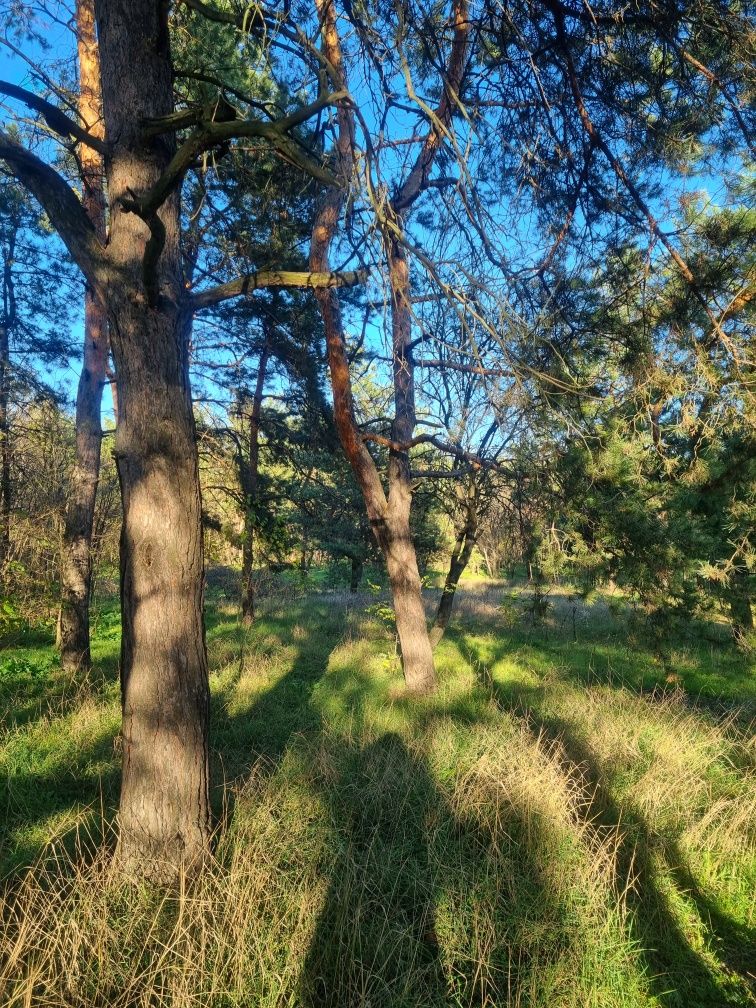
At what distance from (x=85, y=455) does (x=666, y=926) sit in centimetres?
798

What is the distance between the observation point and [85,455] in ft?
26.1

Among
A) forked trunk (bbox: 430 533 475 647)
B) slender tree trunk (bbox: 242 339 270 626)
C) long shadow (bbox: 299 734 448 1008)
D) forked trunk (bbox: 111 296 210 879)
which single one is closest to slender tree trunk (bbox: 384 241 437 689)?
forked trunk (bbox: 430 533 475 647)

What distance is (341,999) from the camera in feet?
8.00

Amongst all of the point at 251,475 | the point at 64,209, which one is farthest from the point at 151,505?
the point at 251,475

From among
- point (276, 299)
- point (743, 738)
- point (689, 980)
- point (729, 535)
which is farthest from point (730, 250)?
point (276, 299)

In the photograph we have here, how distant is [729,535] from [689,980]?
16.8ft

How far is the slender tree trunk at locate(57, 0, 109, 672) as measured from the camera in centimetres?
771

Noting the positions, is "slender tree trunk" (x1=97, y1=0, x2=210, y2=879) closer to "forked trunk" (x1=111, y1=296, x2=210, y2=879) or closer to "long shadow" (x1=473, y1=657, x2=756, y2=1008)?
"forked trunk" (x1=111, y1=296, x2=210, y2=879)

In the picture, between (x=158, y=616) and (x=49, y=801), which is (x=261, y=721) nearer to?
(x=49, y=801)

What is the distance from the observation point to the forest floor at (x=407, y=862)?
249 cm

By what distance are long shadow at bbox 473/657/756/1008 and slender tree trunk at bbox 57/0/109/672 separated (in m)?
6.66

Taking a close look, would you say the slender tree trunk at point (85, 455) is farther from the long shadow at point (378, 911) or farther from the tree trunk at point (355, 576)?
the tree trunk at point (355, 576)

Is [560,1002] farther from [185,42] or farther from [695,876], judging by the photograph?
[185,42]

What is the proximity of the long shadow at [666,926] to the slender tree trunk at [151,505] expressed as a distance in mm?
2382
